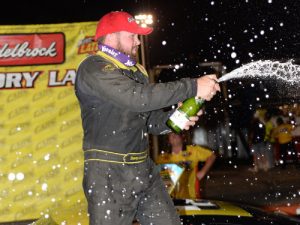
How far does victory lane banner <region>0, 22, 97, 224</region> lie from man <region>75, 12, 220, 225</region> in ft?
12.1

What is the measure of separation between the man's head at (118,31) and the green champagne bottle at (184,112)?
1.64 ft

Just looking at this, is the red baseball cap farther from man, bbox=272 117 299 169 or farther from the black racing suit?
man, bbox=272 117 299 169

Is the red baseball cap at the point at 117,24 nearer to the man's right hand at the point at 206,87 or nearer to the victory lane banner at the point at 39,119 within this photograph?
the man's right hand at the point at 206,87

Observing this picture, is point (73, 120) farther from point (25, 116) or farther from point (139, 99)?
point (139, 99)

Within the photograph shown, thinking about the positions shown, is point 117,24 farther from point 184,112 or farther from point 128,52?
point 184,112

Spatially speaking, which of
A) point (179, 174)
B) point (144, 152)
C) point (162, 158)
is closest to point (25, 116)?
point (162, 158)

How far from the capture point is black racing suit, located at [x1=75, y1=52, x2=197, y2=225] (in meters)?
2.60

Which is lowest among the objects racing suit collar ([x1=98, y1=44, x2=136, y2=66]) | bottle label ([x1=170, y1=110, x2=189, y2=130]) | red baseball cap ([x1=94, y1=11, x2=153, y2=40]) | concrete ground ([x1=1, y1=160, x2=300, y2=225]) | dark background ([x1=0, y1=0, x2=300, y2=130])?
concrete ground ([x1=1, y1=160, x2=300, y2=225])

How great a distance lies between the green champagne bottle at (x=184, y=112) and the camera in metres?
3.05

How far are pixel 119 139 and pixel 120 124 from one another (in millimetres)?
86

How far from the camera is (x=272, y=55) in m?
41.6

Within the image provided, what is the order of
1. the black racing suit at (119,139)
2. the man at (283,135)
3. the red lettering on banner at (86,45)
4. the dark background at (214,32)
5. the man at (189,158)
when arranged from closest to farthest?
the black racing suit at (119,139) < the man at (189,158) < the red lettering on banner at (86,45) < the man at (283,135) < the dark background at (214,32)

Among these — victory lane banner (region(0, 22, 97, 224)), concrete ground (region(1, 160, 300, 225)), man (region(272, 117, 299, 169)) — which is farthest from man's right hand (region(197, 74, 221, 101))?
man (region(272, 117, 299, 169))

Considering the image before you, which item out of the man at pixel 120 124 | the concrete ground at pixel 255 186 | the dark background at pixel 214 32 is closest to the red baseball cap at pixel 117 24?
the man at pixel 120 124
